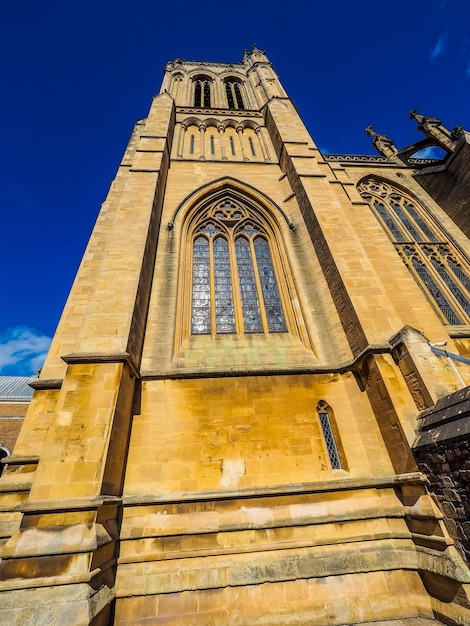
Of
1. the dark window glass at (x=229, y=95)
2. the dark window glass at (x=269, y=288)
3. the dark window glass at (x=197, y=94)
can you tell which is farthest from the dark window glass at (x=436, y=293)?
the dark window glass at (x=197, y=94)

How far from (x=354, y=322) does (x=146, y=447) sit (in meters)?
4.92

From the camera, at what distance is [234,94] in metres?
18.8

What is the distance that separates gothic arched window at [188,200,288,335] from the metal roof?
52.4 ft

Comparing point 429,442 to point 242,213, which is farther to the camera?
point 242,213

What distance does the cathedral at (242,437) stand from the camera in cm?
368

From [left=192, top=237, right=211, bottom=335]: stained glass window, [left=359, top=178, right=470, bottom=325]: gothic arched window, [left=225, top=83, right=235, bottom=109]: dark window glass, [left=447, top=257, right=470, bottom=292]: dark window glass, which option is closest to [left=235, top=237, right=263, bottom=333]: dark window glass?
[left=192, top=237, right=211, bottom=335]: stained glass window

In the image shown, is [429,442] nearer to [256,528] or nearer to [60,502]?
[256,528]

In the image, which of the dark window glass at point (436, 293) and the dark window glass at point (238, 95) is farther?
the dark window glass at point (238, 95)

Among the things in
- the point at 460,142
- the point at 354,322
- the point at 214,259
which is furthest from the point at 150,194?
the point at 460,142

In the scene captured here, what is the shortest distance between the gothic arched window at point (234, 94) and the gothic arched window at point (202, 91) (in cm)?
132

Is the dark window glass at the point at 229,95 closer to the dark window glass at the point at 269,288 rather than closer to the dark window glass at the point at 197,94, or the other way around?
the dark window glass at the point at 197,94

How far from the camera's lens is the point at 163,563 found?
4.04m

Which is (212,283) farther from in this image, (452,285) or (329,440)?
(452,285)

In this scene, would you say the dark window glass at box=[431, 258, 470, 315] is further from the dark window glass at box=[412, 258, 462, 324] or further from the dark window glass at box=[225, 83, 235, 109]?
the dark window glass at box=[225, 83, 235, 109]
